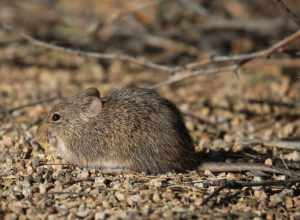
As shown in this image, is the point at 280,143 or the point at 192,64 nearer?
the point at 280,143

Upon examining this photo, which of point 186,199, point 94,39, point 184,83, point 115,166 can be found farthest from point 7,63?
point 186,199

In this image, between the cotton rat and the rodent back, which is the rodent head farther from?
the rodent back

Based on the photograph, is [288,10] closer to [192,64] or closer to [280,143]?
[280,143]

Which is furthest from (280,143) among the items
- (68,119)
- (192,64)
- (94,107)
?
(68,119)

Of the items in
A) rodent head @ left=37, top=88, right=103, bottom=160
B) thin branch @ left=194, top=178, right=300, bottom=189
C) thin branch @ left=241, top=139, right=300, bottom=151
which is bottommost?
thin branch @ left=194, top=178, right=300, bottom=189

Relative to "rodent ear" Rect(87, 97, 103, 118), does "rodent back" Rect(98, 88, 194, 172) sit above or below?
below

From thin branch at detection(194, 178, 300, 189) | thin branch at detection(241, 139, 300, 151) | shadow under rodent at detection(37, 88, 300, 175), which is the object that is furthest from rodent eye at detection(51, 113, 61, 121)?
thin branch at detection(241, 139, 300, 151)

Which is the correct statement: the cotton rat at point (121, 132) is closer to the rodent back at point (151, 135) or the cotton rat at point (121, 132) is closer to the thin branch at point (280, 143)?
the rodent back at point (151, 135)
